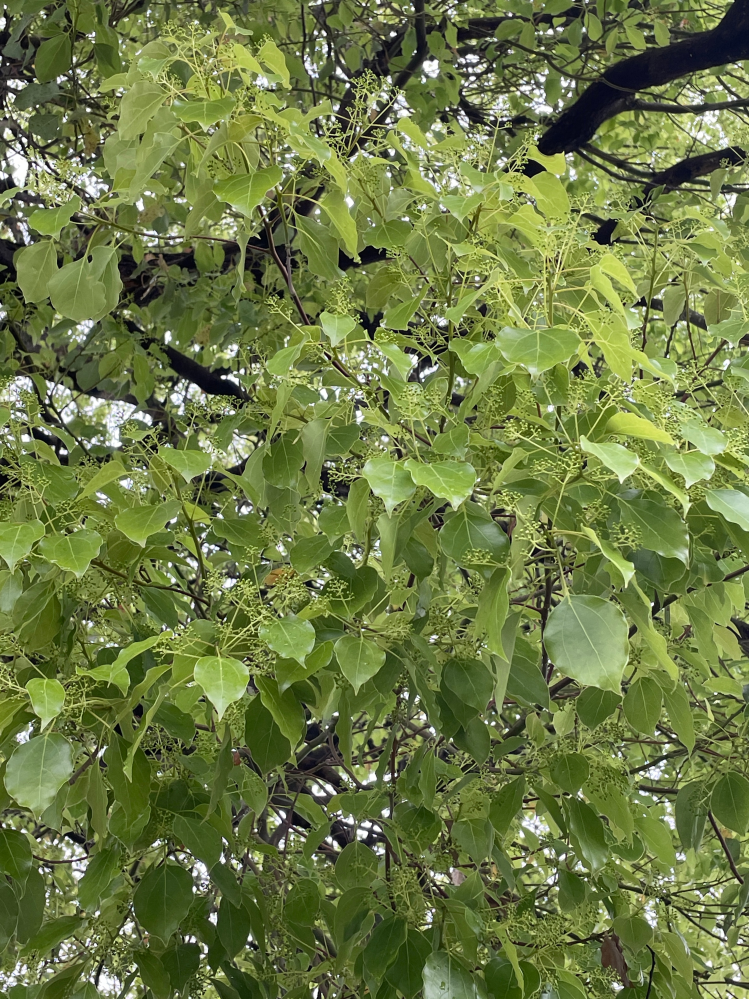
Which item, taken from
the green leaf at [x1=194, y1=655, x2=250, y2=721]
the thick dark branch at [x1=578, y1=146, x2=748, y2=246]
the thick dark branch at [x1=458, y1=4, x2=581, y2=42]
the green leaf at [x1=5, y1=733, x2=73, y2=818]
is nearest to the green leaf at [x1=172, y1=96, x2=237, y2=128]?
the green leaf at [x1=194, y1=655, x2=250, y2=721]

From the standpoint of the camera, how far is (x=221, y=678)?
0.94m

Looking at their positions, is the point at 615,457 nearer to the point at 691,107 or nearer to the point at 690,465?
the point at 690,465

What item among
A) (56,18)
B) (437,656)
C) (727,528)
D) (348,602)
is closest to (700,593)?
(727,528)

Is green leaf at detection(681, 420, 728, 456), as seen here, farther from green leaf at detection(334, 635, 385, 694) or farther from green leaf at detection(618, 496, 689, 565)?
green leaf at detection(334, 635, 385, 694)

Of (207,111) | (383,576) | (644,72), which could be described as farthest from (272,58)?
(644,72)

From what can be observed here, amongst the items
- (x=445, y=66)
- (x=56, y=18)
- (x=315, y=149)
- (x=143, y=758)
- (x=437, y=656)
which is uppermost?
(x=445, y=66)

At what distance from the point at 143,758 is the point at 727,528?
75 cm

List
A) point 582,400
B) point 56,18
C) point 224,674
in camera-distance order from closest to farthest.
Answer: point 224,674, point 582,400, point 56,18

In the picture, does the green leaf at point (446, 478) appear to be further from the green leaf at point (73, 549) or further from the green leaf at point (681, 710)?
the green leaf at point (681, 710)

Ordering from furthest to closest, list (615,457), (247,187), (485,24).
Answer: (485,24) → (247,187) → (615,457)

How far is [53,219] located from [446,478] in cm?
63

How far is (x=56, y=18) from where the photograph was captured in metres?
2.30

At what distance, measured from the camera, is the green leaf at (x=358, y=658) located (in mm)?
1074

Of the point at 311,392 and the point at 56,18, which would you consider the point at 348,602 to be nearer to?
the point at 311,392
